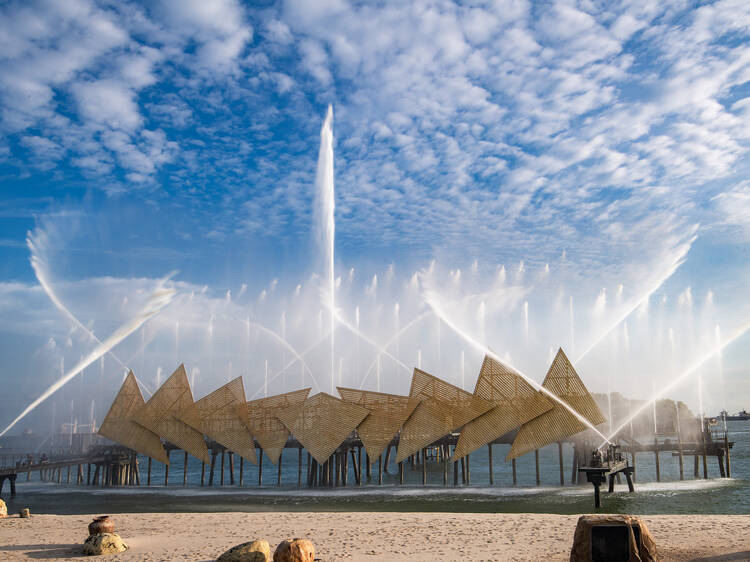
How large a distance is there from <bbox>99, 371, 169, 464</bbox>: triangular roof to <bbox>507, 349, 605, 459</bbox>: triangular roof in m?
27.6

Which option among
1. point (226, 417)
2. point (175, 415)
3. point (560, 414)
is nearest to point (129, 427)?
point (175, 415)

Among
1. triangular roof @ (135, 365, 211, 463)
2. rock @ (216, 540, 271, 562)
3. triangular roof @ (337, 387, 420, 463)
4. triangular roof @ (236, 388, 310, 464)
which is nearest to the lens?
rock @ (216, 540, 271, 562)

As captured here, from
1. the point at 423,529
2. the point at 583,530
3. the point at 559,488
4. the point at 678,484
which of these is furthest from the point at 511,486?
the point at 583,530

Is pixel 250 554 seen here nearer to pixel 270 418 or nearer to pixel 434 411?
pixel 434 411

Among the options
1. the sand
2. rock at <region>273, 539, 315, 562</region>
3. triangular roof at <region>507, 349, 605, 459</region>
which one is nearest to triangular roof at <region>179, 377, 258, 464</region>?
the sand

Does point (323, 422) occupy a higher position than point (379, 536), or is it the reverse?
point (323, 422)

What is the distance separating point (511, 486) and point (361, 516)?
60.3 ft

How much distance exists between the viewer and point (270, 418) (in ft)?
154

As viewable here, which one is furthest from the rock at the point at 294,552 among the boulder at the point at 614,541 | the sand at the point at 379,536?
the boulder at the point at 614,541

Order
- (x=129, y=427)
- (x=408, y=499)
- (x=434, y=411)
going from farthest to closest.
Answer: (x=129, y=427)
(x=434, y=411)
(x=408, y=499)

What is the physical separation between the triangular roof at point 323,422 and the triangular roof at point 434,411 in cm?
344

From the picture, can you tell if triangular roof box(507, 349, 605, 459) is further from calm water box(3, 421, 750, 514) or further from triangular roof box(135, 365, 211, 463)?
triangular roof box(135, 365, 211, 463)

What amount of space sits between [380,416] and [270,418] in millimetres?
8491

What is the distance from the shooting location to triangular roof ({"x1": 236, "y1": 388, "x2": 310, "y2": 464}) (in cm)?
4650
